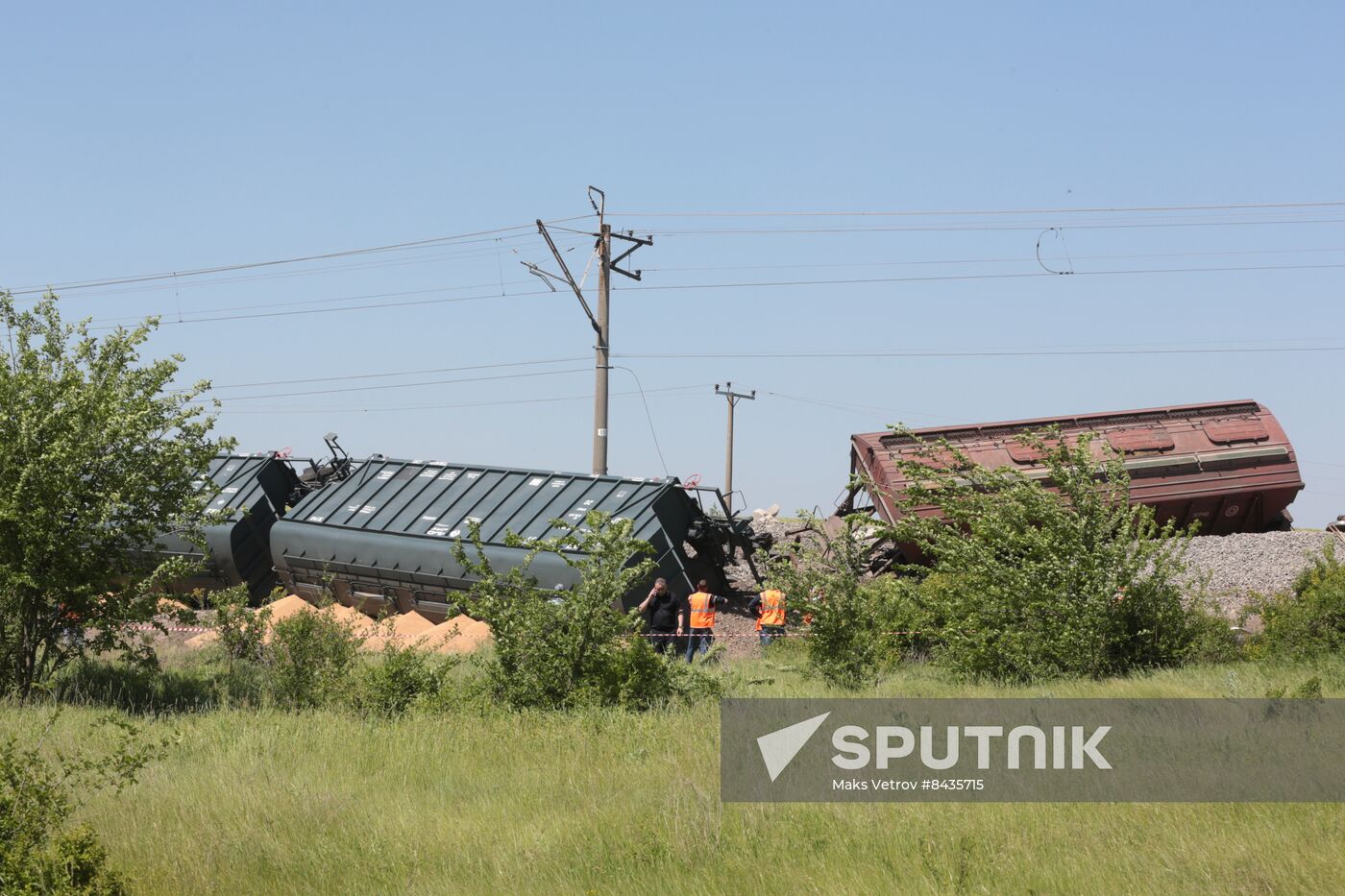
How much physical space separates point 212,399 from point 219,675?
11.9ft

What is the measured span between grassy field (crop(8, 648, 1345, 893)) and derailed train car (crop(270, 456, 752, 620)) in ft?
30.9

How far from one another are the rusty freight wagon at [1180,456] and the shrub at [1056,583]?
818cm

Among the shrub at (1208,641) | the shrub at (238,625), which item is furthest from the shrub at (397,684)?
the shrub at (1208,641)

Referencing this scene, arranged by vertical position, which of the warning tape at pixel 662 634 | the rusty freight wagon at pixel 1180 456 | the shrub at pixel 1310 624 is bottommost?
the warning tape at pixel 662 634

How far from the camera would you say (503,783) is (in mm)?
9141

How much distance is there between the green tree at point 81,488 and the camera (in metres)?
13.2

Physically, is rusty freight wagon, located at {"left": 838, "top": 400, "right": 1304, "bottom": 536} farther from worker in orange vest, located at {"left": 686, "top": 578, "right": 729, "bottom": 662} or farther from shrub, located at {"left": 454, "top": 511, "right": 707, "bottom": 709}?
shrub, located at {"left": 454, "top": 511, "right": 707, "bottom": 709}

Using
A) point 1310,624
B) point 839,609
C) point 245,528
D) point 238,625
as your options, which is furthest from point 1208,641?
point 245,528

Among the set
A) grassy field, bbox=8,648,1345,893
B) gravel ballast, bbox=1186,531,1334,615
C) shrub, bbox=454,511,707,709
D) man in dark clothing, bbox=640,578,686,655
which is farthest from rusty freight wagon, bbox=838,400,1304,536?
grassy field, bbox=8,648,1345,893

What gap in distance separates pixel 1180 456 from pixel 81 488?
19.2 meters

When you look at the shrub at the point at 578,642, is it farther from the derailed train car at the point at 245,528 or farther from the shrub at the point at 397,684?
the derailed train car at the point at 245,528

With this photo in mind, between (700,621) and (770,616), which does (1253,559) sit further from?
(700,621)

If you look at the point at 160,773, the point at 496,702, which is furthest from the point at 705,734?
the point at 160,773

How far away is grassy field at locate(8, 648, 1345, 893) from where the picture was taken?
659 centimetres
